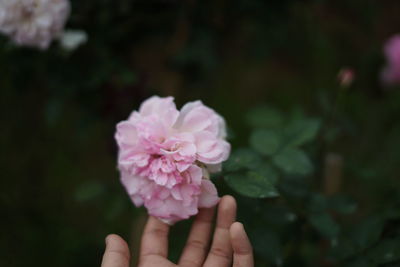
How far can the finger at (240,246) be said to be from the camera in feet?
2.30

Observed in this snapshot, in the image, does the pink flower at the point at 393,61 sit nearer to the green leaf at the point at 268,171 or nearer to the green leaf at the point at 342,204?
the green leaf at the point at 342,204

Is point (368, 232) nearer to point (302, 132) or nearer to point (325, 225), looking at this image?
point (325, 225)

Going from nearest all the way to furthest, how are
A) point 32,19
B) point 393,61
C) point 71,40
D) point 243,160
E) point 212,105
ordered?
point 243,160
point 32,19
point 71,40
point 393,61
point 212,105

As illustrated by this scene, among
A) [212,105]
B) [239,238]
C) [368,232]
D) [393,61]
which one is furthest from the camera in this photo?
[212,105]

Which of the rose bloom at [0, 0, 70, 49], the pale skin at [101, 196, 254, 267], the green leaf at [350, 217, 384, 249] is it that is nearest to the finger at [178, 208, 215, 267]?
the pale skin at [101, 196, 254, 267]

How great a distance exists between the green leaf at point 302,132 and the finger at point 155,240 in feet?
1.13

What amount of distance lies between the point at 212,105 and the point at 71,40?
4.22 feet

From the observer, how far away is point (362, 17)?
5.34 feet

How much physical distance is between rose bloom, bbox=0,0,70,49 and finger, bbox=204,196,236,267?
655 millimetres

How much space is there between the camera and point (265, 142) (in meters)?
0.92

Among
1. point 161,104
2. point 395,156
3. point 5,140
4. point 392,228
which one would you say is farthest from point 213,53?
point 5,140

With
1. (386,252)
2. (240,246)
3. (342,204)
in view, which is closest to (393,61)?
(342,204)

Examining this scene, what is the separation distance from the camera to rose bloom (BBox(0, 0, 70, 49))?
993 millimetres

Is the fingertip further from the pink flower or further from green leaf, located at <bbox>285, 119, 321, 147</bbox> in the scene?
the pink flower
